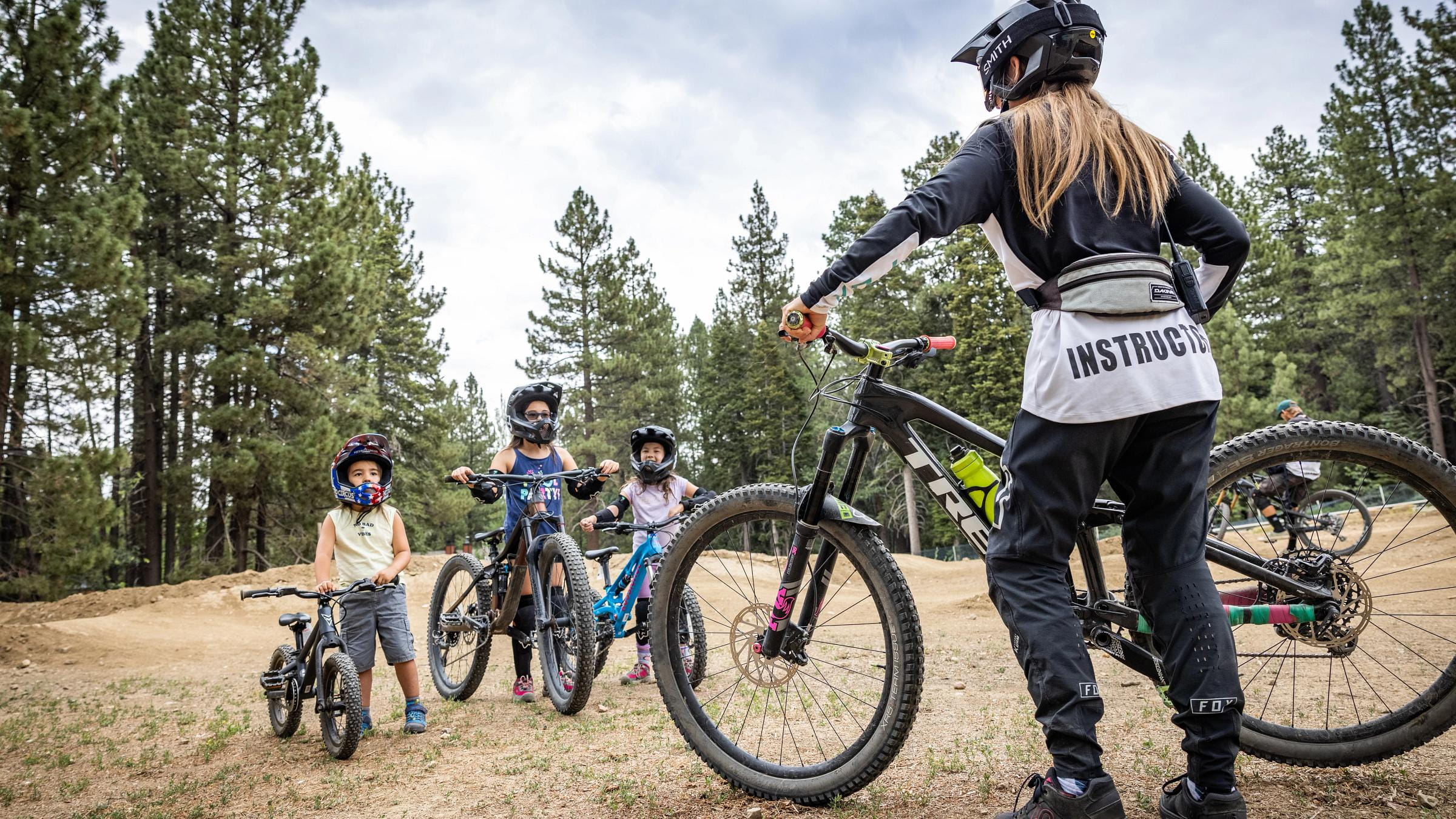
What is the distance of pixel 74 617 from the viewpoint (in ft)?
48.4

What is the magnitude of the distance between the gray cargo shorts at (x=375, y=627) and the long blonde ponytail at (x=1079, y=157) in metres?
4.22

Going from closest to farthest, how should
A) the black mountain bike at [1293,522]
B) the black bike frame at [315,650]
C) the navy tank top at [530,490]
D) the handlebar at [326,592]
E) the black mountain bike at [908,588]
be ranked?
the black mountain bike at [908,588] → the black mountain bike at [1293,522] → the handlebar at [326,592] → the black bike frame at [315,650] → the navy tank top at [530,490]

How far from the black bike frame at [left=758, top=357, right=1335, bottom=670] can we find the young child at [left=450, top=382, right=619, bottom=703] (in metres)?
2.89

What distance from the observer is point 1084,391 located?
2072mm

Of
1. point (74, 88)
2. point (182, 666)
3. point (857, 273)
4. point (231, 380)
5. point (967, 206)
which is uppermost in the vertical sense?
point (74, 88)

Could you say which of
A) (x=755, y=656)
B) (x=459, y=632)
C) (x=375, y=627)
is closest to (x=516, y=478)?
(x=375, y=627)

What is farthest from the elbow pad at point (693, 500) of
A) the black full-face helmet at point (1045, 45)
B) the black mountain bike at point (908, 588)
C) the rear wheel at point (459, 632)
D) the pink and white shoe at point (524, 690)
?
the black full-face helmet at point (1045, 45)

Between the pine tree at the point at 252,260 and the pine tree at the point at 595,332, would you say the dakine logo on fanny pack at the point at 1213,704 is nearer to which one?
the pine tree at the point at 252,260

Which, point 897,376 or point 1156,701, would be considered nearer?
point 1156,701

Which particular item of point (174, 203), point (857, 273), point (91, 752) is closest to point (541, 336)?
point (174, 203)

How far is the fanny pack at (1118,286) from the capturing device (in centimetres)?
211

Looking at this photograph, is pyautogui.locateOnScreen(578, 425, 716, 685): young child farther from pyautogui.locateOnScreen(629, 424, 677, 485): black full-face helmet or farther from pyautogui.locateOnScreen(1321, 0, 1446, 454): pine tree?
pyautogui.locateOnScreen(1321, 0, 1446, 454): pine tree

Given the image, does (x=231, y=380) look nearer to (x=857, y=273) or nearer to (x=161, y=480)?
(x=161, y=480)

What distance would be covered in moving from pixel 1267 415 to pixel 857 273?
32353mm
